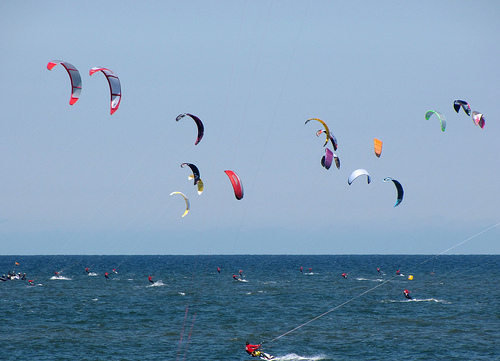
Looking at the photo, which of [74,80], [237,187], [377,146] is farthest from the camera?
[377,146]

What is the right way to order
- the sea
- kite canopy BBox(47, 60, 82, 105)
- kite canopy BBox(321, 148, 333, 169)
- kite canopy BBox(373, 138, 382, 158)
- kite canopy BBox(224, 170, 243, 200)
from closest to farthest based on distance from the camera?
1. kite canopy BBox(47, 60, 82, 105)
2. kite canopy BBox(224, 170, 243, 200)
3. the sea
4. kite canopy BBox(321, 148, 333, 169)
5. kite canopy BBox(373, 138, 382, 158)

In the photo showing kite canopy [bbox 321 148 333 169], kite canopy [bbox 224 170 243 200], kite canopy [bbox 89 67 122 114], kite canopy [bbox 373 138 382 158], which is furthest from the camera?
kite canopy [bbox 373 138 382 158]

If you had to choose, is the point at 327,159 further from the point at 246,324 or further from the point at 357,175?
the point at 246,324

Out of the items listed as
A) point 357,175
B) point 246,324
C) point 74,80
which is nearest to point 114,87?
point 74,80

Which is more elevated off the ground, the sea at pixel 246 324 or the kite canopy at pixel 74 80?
the kite canopy at pixel 74 80

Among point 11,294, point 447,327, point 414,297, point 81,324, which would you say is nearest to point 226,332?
point 81,324

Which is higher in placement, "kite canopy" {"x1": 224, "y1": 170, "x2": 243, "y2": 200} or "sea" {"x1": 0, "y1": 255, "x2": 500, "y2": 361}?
"kite canopy" {"x1": 224, "y1": 170, "x2": 243, "y2": 200}

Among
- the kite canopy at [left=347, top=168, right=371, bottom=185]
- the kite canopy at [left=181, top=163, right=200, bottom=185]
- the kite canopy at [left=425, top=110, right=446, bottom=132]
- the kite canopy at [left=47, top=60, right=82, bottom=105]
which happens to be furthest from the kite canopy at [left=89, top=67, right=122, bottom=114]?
the kite canopy at [left=425, top=110, right=446, bottom=132]

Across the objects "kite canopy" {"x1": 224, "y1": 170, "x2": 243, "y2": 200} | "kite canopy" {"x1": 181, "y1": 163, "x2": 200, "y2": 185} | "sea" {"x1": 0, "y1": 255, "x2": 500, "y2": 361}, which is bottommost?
"sea" {"x1": 0, "y1": 255, "x2": 500, "y2": 361}

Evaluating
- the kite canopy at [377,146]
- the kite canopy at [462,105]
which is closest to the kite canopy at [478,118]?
the kite canopy at [462,105]

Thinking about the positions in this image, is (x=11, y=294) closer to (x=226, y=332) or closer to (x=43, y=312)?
(x=43, y=312)

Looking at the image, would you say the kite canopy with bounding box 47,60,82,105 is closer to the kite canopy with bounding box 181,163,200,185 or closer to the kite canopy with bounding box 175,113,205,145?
the kite canopy with bounding box 175,113,205,145

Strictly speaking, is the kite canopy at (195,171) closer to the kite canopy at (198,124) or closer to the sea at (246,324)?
the kite canopy at (198,124)

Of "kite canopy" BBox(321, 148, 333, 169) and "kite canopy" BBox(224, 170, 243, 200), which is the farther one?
"kite canopy" BBox(321, 148, 333, 169)
